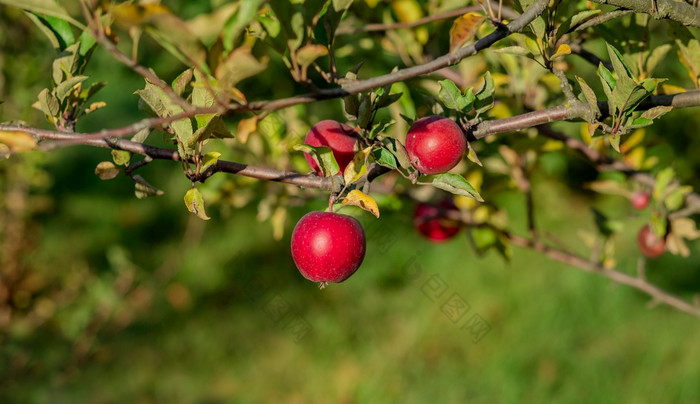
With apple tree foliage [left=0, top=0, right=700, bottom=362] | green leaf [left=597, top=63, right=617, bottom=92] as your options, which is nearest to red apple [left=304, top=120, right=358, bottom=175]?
apple tree foliage [left=0, top=0, right=700, bottom=362]

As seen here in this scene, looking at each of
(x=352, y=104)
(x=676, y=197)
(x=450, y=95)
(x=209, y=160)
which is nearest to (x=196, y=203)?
(x=209, y=160)

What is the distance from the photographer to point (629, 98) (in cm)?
79

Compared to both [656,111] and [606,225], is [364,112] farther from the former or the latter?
[606,225]

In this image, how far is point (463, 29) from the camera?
1.01 metres

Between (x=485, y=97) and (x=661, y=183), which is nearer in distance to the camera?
(x=485, y=97)

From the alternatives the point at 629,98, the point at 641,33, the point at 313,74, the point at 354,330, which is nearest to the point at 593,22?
the point at 629,98

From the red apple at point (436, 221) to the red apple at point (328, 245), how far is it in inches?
23.7

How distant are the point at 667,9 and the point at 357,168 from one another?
1.50 feet

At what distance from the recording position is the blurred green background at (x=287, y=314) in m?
2.33

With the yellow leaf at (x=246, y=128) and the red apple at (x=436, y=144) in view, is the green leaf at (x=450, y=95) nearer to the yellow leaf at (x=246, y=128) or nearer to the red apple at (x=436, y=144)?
the red apple at (x=436, y=144)

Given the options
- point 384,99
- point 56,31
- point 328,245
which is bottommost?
point 328,245

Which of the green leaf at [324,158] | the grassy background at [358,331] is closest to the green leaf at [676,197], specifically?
the green leaf at [324,158]

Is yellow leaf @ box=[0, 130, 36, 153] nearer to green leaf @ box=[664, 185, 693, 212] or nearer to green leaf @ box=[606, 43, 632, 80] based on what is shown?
green leaf @ box=[606, 43, 632, 80]

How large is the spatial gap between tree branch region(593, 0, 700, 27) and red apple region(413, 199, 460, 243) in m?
0.70
